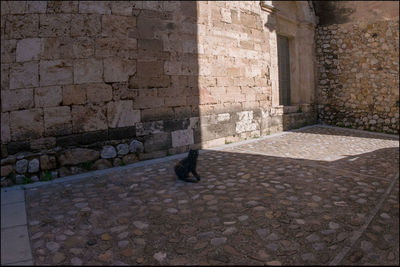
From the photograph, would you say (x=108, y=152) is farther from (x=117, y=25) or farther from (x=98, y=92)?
(x=117, y=25)

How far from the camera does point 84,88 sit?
464cm

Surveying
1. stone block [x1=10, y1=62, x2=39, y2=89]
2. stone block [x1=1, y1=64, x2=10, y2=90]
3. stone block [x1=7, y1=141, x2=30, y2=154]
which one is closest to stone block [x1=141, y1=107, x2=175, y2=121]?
stone block [x1=10, y1=62, x2=39, y2=89]

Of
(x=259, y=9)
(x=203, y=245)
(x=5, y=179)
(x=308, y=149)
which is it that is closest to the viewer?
(x=203, y=245)

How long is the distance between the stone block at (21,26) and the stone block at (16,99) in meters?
0.84

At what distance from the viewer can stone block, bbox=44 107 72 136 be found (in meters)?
4.40

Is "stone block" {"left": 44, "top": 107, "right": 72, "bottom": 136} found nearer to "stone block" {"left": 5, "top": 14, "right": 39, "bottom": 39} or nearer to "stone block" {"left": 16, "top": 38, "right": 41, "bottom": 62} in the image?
"stone block" {"left": 16, "top": 38, "right": 41, "bottom": 62}

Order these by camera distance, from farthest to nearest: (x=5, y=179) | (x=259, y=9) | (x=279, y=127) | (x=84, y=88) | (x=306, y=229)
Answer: (x=279, y=127)
(x=259, y=9)
(x=84, y=88)
(x=5, y=179)
(x=306, y=229)

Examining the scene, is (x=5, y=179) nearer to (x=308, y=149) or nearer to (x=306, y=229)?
(x=306, y=229)

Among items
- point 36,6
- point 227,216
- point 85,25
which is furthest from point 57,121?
point 227,216

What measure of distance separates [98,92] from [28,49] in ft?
3.87

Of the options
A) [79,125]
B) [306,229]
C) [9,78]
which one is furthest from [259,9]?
[306,229]

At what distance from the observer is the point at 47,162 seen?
169 inches

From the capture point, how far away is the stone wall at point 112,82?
427cm

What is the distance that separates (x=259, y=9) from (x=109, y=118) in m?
5.01
